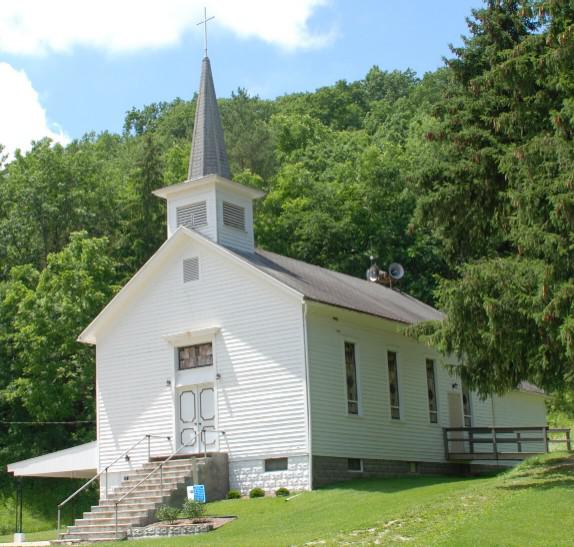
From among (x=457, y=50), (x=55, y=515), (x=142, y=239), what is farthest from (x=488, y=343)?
(x=142, y=239)

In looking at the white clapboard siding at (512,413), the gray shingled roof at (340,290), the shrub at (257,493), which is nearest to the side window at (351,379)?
the gray shingled roof at (340,290)

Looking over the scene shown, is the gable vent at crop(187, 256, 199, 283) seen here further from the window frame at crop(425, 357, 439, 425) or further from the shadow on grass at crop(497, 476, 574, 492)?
the shadow on grass at crop(497, 476, 574, 492)

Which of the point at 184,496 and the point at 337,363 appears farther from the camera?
the point at 337,363

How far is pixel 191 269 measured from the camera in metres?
27.3

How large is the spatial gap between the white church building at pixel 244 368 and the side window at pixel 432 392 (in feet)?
0.15

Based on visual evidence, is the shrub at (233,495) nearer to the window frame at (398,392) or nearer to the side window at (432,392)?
the window frame at (398,392)

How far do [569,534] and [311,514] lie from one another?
652 centimetres

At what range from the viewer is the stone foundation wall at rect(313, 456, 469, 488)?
79.4 ft

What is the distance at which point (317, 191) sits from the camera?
162 ft

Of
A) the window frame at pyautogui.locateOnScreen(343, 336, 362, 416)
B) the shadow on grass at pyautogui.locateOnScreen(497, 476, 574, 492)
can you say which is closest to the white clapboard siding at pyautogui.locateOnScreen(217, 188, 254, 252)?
the window frame at pyautogui.locateOnScreen(343, 336, 362, 416)

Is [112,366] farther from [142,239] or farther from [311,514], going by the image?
[142,239]

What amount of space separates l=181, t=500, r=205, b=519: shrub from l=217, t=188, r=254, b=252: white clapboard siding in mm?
8550

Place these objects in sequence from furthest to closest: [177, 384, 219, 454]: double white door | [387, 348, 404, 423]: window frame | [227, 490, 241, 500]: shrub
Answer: [387, 348, 404, 423]: window frame, [177, 384, 219, 454]: double white door, [227, 490, 241, 500]: shrub

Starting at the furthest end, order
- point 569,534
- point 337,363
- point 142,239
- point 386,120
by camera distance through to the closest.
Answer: point 386,120 → point 142,239 → point 337,363 → point 569,534
